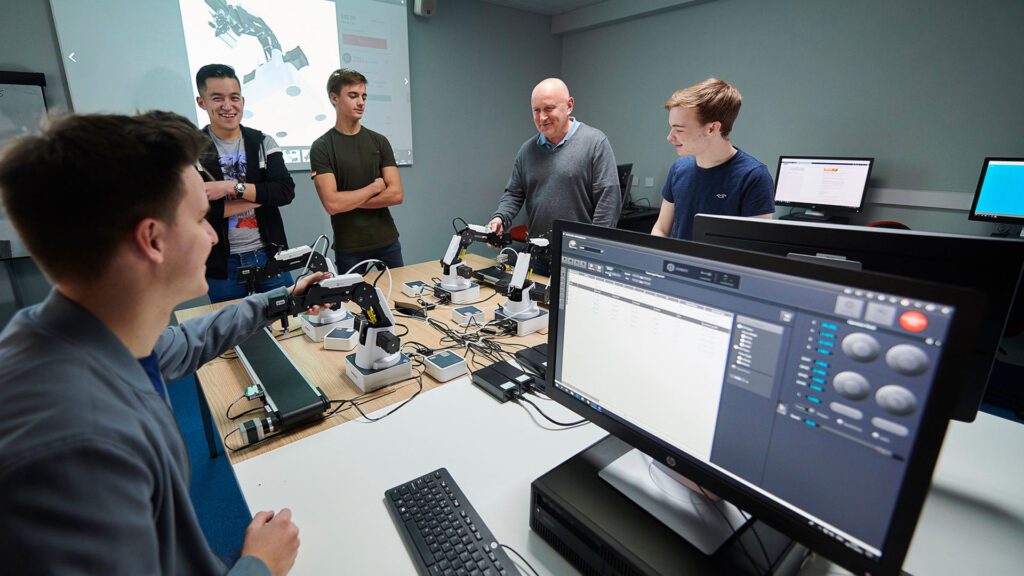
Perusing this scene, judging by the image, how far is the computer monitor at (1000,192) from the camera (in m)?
2.48

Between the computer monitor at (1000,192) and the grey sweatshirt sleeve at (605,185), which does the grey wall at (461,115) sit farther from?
the computer monitor at (1000,192)

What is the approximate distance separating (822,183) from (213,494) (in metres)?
3.96

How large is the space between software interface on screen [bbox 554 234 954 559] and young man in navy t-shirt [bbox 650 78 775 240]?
141 centimetres

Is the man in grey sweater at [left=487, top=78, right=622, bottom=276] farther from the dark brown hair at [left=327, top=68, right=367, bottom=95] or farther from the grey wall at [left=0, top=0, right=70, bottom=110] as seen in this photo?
the grey wall at [left=0, top=0, right=70, bottom=110]

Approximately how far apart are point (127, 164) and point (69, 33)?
3022mm

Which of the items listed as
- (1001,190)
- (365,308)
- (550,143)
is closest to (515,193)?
(550,143)

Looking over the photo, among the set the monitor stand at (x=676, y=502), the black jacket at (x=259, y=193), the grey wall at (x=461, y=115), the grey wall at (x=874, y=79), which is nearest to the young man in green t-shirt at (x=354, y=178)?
the black jacket at (x=259, y=193)

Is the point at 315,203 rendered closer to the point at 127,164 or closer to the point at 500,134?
the point at 500,134

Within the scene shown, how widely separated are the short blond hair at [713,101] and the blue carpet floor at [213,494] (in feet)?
7.44

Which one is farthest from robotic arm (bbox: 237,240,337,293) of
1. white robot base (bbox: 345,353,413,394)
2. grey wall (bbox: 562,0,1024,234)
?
grey wall (bbox: 562,0,1024,234)

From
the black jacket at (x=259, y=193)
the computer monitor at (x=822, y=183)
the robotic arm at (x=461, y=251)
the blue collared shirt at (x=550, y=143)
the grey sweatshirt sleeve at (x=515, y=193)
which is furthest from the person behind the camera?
the computer monitor at (x=822, y=183)

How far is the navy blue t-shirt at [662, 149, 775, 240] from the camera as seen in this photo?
6.23 ft

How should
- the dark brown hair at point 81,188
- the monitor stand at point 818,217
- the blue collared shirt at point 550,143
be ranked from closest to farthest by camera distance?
1. the dark brown hair at point 81,188
2. the blue collared shirt at point 550,143
3. the monitor stand at point 818,217

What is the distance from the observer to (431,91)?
410 cm
